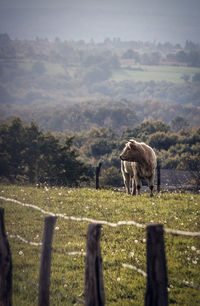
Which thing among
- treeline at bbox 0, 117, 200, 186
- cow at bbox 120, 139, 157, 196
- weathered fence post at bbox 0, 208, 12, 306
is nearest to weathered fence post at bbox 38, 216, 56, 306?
weathered fence post at bbox 0, 208, 12, 306

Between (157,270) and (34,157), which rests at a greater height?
(157,270)

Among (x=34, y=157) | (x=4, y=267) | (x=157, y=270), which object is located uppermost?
(x=157, y=270)

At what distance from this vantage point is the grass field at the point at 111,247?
381 inches

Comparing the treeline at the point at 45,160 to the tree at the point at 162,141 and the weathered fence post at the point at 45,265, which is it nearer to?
the tree at the point at 162,141

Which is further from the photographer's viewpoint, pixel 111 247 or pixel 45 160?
pixel 45 160

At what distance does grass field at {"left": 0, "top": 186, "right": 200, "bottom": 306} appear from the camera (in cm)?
968

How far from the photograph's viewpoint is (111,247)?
12305 mm

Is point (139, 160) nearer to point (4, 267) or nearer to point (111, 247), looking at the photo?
point (111, 247)

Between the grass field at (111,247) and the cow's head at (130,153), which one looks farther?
the cow's head at (130,153)

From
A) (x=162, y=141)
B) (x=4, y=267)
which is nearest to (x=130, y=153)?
(x=4, y=267)

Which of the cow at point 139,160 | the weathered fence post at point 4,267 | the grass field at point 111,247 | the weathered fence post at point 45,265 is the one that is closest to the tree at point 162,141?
the cow at point 139,160

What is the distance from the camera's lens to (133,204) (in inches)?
708

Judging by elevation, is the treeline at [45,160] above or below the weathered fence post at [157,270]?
below

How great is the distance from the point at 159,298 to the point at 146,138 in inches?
5274
